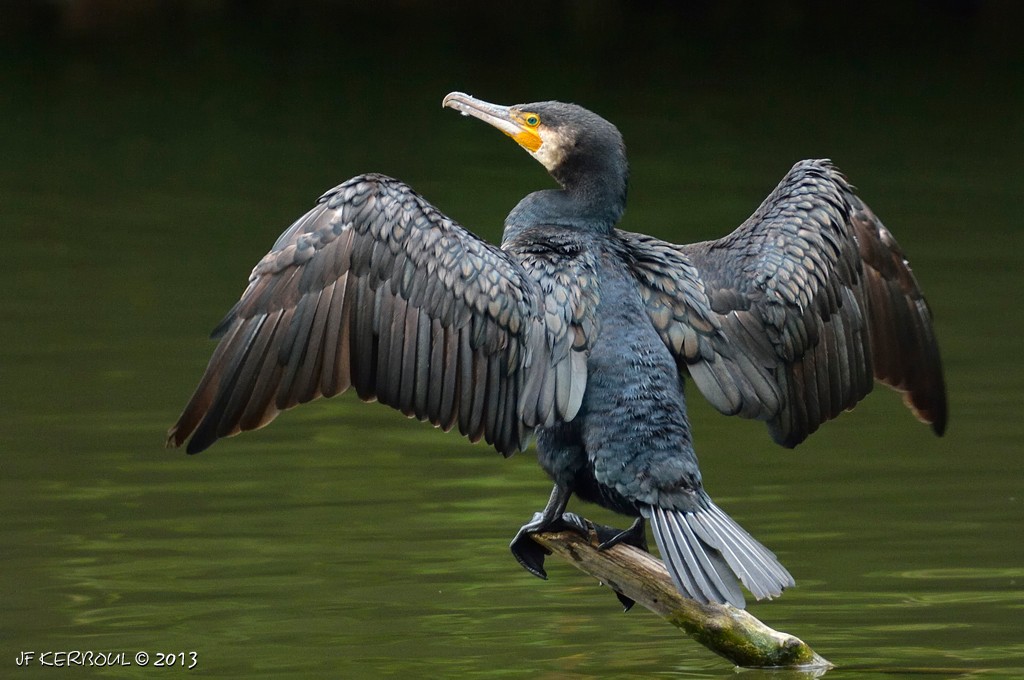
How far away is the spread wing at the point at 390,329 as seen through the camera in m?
5.27

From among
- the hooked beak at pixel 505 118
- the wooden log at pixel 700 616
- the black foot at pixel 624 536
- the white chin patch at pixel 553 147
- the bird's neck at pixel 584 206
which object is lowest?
the wooden log at pixel 700 616

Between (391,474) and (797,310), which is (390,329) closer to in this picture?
(797,310)

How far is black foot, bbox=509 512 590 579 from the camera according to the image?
5.38 m

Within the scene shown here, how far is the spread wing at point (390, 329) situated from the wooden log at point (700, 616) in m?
0.44

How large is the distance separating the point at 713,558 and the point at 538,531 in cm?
60

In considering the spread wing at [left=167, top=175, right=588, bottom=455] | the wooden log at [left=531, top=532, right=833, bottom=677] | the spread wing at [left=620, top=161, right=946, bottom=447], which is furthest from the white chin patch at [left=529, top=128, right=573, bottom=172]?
the wooden log at [left=531, top=532, right=833, bottom=677]

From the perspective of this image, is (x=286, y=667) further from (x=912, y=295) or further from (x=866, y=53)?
(x=866, y=53)

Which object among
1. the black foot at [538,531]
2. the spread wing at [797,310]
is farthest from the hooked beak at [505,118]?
the black foot at [538,531]

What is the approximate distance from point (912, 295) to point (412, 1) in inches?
715

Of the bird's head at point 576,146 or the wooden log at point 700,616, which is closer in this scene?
the wooden log at point 700,616

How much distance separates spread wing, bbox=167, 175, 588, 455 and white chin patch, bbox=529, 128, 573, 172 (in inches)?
16.6

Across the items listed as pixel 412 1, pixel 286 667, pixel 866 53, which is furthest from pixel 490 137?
pixel 286 667

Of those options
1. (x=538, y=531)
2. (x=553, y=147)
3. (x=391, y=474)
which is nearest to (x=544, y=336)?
(x=538, y=531)

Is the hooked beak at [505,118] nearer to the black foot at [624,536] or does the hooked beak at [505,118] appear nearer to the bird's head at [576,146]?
the bird's head at [576,146]
